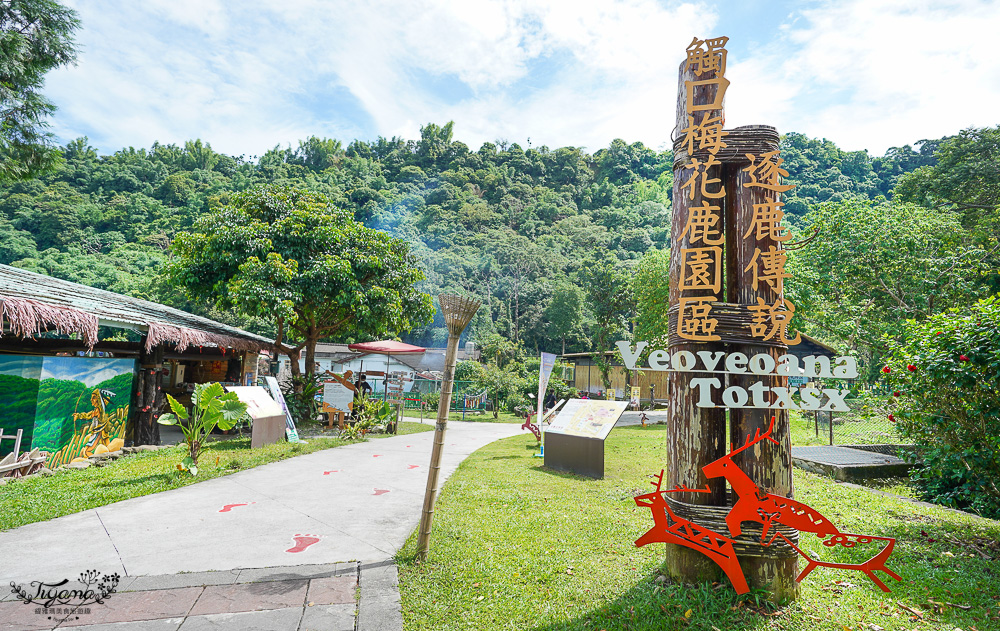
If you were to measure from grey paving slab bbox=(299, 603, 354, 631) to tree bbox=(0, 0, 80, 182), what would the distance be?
9473 millimetres

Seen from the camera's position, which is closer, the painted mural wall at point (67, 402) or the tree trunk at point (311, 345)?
the painted mural wall at point (67, 402)

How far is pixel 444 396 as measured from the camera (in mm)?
4105

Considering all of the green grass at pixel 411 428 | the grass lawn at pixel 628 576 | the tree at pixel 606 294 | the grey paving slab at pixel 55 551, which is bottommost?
the green grass at pixel 411 428

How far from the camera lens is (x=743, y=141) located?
3352 millimetres

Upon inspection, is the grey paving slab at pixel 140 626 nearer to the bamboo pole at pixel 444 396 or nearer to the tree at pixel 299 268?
the bamboo pole at pixel 444 396

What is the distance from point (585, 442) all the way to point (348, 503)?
3.50 metres

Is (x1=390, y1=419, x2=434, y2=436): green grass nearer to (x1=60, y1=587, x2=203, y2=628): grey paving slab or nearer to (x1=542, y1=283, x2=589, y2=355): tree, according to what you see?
(x1=60, y1=587, x2=203, y2=628): grey paving slab

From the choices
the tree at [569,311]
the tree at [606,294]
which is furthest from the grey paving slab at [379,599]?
the tree at [569,311]

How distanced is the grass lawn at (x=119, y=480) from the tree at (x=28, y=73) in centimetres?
527

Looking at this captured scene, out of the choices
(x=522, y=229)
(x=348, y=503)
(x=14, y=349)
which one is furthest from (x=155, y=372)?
(x=522, y=229)

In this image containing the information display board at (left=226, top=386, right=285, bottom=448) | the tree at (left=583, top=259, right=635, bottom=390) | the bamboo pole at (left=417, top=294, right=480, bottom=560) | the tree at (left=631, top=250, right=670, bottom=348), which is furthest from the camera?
the tree at (left=583, top=259, right=635, bottom=390)

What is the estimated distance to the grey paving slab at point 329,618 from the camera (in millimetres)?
3016

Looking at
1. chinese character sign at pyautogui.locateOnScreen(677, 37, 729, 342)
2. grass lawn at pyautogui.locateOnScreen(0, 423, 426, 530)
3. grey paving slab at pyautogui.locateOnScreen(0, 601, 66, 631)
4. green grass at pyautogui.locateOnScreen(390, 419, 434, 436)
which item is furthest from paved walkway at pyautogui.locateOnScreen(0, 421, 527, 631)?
green grass at pyautogui.locateOnScreen(390, 419, 434, 436)

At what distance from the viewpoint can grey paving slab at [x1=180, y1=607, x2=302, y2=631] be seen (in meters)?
2.97
